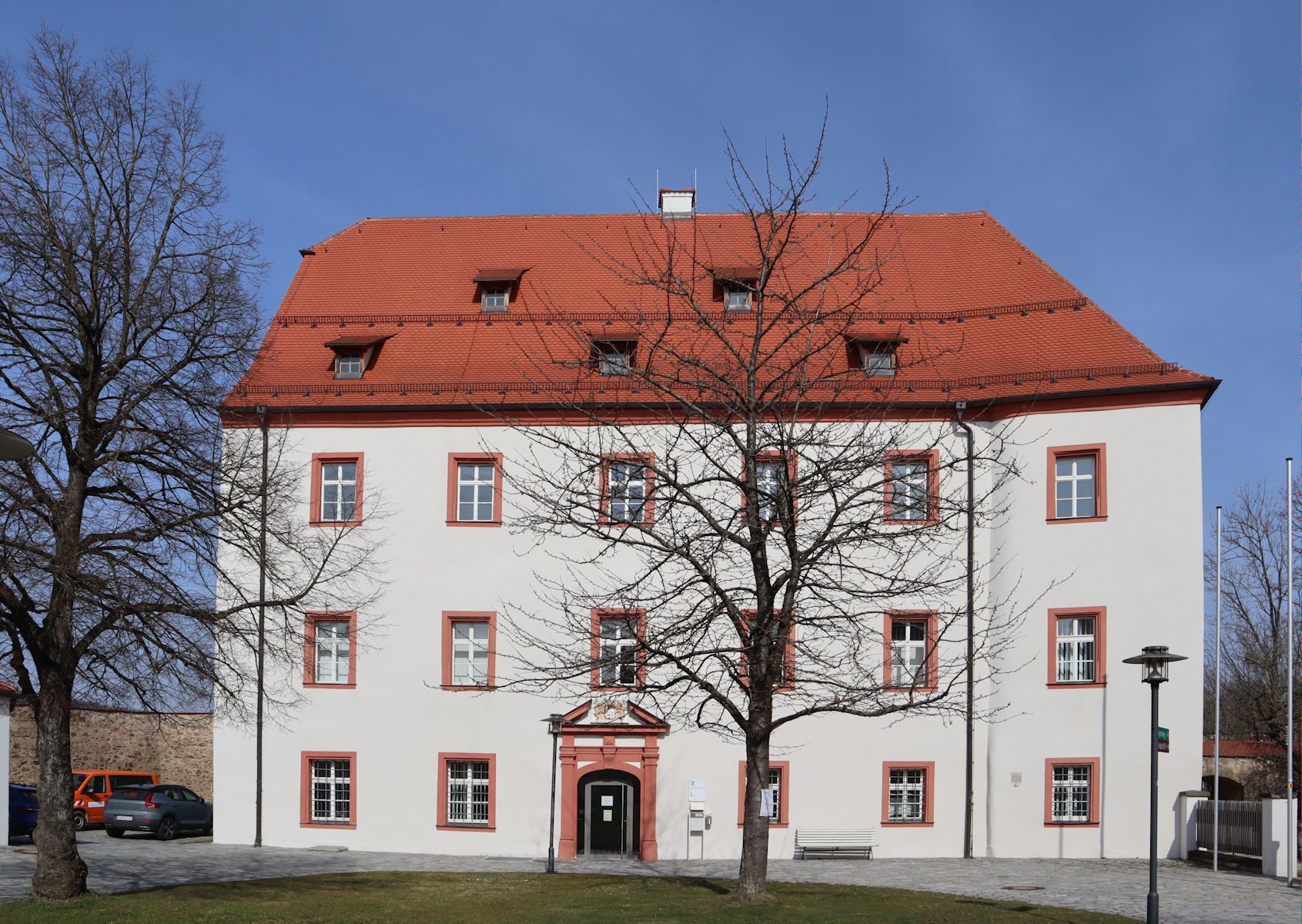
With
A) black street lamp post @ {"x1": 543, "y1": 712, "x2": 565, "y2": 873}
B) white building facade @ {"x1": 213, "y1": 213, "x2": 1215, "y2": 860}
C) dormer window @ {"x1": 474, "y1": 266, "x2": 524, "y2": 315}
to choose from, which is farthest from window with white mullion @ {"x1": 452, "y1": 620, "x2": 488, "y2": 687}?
dormer window @ {"x1": 474, "y1": 266, "x2": 524, "y2": 315}

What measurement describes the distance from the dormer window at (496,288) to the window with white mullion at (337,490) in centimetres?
425

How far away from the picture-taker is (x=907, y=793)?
83.0ft

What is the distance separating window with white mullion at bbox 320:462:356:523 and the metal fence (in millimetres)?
15470

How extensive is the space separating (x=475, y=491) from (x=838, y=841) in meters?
8.86

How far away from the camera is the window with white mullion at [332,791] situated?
26047 millimetres

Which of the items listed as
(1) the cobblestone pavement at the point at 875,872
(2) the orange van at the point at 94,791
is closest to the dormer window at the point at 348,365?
(1) the cobblestone pavement at the point at 875,872

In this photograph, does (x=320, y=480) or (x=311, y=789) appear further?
(x=320, y=480)

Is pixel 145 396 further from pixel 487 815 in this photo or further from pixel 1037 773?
pixel 1037 773

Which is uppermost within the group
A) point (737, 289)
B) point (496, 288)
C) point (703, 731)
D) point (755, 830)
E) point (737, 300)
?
point (496, 288)

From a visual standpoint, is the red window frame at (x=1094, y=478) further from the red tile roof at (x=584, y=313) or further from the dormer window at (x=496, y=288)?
the dormer window at (x=496, y=288)

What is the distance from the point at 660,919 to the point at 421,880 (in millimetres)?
6131

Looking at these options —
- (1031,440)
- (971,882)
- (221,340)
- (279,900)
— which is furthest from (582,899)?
(1031,440)

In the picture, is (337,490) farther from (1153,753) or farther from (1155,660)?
(1153,753)

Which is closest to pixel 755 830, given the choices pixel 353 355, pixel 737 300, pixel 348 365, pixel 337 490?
pixel 337 490
